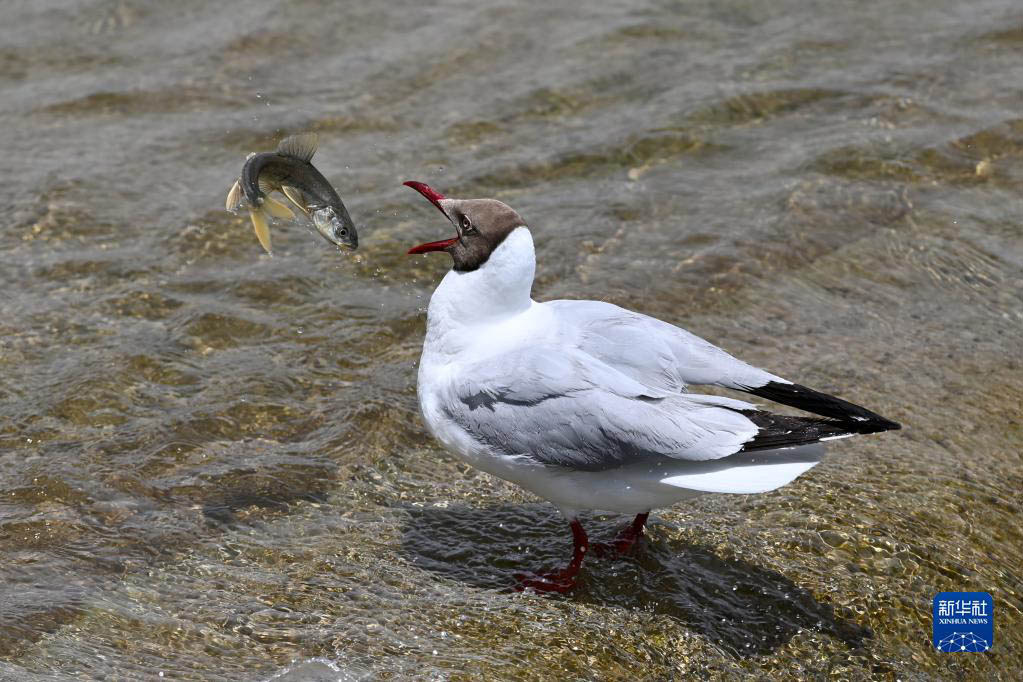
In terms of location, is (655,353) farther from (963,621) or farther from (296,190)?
(296,190)

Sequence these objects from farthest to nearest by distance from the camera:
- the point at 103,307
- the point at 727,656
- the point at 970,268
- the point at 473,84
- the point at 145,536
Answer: the point at 473,84, the point at 970,268, the point at 103,307, the point at 145,536, the point at 727,656

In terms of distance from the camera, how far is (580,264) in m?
7.32

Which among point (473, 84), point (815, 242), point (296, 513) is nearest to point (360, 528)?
point (296, 513)

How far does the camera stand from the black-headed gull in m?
4.34

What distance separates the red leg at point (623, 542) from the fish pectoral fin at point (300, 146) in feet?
6.61

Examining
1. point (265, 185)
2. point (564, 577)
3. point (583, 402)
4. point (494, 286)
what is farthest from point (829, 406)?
point (265, 185)

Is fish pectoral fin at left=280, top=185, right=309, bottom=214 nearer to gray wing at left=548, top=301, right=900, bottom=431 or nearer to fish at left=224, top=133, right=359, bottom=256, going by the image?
fish at left=224, top=133, right=359, bottom=256

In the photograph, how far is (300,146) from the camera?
511 cm

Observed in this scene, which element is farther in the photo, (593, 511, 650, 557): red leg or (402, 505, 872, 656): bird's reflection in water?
(593, 511, 650, 557): red leg

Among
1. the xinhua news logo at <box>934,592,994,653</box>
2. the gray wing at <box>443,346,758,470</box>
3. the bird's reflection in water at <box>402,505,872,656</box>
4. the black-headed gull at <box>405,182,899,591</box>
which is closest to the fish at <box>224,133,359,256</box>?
the black-headed gull at <box>405,182,899,591</box>

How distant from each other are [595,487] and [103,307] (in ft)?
11.3

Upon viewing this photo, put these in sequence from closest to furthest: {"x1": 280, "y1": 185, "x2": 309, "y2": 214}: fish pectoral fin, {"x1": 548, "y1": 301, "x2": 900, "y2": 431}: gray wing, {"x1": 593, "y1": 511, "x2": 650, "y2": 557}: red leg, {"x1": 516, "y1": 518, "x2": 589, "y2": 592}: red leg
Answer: {"x1": 548, "y1": 301, "x2": 900, "y2": 431}: gray wing, {"x1": 516, "y1": 518, "x2": 589, "y2": 592}: red leg, {"x1": 593, "y1": 511, "x2": 650, "y2": 557}: red leg, {"x1": 280, "y1": 185, "x2": 309, "y2": 214}: fish pectoral fin

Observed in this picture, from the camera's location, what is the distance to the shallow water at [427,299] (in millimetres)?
4535

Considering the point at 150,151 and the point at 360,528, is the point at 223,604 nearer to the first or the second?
the point at 360,528
